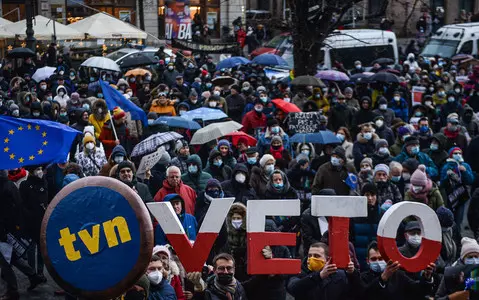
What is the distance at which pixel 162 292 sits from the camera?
6.80m

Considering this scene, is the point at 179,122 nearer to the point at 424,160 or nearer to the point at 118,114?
the point at 118,114

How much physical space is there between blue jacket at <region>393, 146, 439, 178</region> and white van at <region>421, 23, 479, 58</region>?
54.0 feet

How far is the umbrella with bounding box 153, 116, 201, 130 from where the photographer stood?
14203 millimetres

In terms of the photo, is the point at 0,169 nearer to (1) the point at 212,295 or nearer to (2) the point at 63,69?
(1) the point at 212,295

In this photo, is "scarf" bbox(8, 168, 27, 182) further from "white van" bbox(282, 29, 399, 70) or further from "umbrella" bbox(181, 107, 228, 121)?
"white van" bbox(282, 29, 399, 70)

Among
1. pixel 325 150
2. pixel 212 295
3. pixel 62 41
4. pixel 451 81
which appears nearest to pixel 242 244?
pixel 212 295

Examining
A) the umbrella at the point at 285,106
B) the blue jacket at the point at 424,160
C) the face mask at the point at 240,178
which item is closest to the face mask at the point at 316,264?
the face mask at the point at 240,178

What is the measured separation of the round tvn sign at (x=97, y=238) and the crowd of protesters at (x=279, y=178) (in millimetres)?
1084

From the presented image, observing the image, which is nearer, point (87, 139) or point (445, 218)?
point (445, 218)

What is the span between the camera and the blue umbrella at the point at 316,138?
13.0m

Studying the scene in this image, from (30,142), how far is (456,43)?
827 inches

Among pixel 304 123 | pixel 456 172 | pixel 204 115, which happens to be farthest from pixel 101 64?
pixel 456 172

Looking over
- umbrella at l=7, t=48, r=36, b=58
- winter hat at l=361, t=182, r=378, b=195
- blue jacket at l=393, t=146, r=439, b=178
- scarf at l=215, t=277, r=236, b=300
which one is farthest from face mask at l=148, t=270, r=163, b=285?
A: umbrella at l=7, t=48, r=36, b=58

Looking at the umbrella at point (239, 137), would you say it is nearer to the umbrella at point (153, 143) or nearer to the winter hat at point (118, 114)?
the umbrella at point (153, 143)
